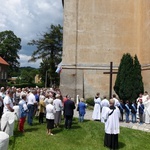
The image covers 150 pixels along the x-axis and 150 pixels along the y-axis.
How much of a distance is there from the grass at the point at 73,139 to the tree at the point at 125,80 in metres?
8.29

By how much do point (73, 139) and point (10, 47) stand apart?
181 feet

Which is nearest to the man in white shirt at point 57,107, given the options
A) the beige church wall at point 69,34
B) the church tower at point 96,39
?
the church tower at point 96,39

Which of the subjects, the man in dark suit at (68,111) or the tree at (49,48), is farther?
the tree at (49,48)

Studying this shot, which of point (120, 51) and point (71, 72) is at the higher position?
point (120, 51)

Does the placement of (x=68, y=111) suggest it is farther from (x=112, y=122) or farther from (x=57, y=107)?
(x=112, y=122)

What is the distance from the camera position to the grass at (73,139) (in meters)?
10.2

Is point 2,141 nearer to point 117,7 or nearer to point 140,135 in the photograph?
point 140,135

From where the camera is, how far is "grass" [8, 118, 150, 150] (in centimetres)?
1016

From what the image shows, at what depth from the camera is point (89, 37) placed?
25656 millimetres

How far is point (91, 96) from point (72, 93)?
5.95ft

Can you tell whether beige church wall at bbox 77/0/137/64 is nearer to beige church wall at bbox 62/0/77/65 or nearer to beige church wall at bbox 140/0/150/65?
beige church wall at bbox 62/0/77/65

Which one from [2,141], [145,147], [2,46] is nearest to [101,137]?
[145,147]

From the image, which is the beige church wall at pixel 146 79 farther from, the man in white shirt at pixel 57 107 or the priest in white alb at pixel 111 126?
the priest in white alb at pixel 111 126

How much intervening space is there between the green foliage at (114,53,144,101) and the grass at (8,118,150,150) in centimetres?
834
